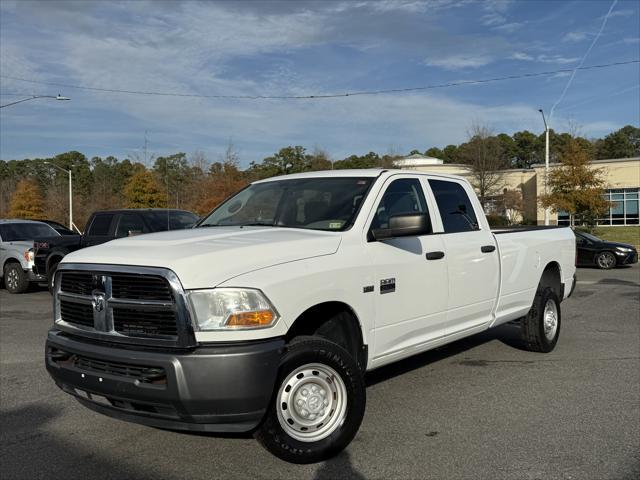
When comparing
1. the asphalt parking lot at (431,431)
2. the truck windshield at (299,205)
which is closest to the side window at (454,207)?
the truck windshield at (299,205)

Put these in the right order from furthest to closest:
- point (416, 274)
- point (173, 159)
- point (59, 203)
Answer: point (173, 159) → point (59, 203) → point (416, 274)

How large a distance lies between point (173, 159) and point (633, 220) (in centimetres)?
5294

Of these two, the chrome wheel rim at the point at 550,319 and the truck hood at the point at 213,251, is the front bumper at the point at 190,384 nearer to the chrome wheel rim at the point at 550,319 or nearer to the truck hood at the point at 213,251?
the truck hood at the point at 213,251

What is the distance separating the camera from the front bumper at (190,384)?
3.34 metres

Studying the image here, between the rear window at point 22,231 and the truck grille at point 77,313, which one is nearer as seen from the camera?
the truck grille at point 77,313

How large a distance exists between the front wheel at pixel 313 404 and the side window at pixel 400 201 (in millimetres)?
1251

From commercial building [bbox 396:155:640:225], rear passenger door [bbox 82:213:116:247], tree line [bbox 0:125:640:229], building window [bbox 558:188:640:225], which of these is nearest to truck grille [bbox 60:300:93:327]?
rear passenger door [bbox 82:213:116:247]

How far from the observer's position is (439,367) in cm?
633

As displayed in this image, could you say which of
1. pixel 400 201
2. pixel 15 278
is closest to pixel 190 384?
pixel 400 201

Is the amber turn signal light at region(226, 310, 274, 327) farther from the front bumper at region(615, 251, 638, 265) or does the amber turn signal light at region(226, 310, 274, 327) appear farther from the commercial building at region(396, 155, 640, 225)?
the commercial building at region(396, 155, 640, 225)

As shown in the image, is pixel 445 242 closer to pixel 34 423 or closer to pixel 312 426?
pixel 312 426

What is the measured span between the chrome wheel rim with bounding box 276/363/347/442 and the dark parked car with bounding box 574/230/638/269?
17512 millimetres

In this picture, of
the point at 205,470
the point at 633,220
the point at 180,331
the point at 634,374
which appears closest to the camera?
the point at 180,331

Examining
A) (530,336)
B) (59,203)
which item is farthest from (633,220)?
(59,203)
